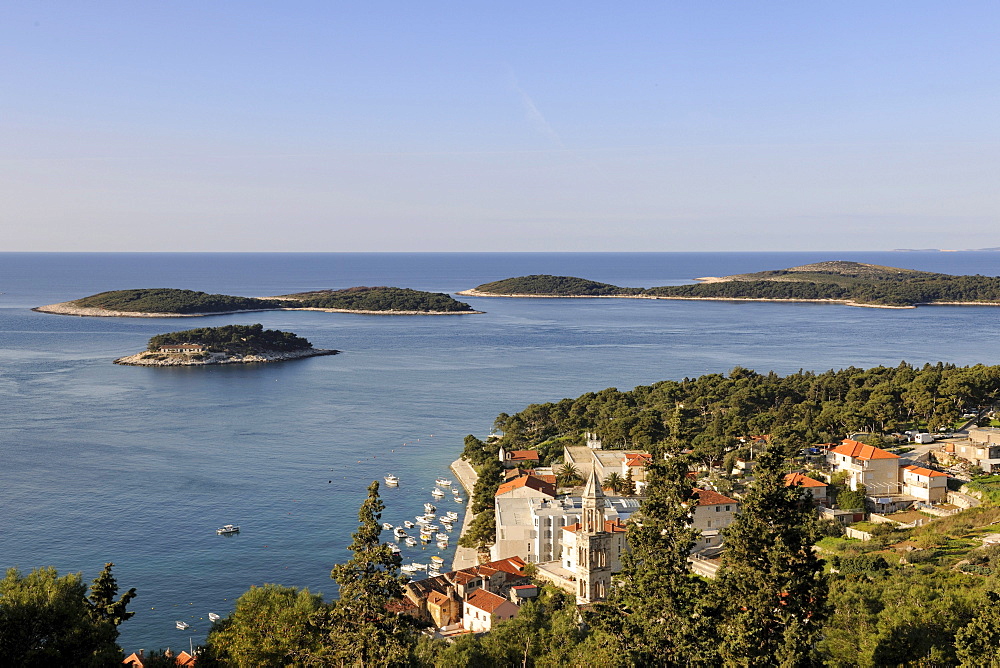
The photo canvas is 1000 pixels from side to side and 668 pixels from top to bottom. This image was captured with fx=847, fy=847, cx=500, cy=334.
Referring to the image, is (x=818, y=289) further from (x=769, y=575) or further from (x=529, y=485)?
(x=769, y=575)

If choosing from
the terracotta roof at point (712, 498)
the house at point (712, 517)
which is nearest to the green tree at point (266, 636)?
the house at point (712, 517)

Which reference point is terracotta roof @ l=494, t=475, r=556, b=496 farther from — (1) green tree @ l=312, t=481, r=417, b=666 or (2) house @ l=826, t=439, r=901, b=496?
(1) green tree @ l=312, t=481, r=417, b=666

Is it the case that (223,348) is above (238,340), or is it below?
below

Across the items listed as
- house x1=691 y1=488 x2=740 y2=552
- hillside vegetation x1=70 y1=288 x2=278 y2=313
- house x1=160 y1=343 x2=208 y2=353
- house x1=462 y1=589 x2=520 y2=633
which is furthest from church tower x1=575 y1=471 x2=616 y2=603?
hillside vegetation x1=70 y1=288 x2=278 y2=313

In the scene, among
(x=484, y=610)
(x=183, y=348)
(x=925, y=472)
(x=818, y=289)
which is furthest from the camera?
(x=818, y=289)

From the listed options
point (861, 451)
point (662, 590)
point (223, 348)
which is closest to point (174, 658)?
point (662, 590)

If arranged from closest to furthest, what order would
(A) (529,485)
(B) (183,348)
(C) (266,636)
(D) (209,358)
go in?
(C) (266,636), (A) (529,485), (B) (183,348), (D) (209,358)

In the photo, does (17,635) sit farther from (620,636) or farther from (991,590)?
(991,590)

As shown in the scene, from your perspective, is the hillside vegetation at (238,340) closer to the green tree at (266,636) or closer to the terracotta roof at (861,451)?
A: the terracotta roof at (861,451)
